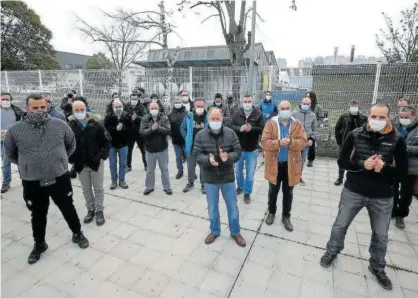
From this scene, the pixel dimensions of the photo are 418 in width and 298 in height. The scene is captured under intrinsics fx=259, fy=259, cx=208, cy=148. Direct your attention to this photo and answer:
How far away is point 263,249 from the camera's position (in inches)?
133

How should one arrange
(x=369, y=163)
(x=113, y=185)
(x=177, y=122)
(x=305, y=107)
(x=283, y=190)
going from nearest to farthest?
1. (x=369, y=163)
2. (x=283, y=190)
3. (x=113, y=185)
4. (x=305, y=107)
5. (x=177, y=122)

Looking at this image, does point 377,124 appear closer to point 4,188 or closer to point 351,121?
point 351,121

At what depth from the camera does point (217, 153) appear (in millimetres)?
3316

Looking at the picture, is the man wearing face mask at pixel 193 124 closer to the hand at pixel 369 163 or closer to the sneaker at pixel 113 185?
the sneaker at pixel 113 185

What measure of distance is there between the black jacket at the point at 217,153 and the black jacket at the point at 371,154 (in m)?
1.26

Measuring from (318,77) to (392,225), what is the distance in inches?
184

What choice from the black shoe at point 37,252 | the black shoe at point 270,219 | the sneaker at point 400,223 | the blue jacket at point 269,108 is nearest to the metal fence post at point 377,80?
the blue jacket at point 269,108

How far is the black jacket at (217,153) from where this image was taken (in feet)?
10.7

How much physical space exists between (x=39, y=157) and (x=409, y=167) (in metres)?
4.82

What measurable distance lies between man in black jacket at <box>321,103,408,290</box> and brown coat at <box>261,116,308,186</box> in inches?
28.6

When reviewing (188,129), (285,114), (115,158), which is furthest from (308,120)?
(115,158)

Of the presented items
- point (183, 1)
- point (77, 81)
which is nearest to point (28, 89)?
point (77, 81)

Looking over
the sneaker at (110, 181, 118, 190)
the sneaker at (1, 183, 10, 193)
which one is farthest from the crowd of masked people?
the sneaker at (1, 183, 10, 193)

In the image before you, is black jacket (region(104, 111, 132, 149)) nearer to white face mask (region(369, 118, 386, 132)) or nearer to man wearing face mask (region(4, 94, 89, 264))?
man wearing face mask (region(4, 94, 89, 264))
